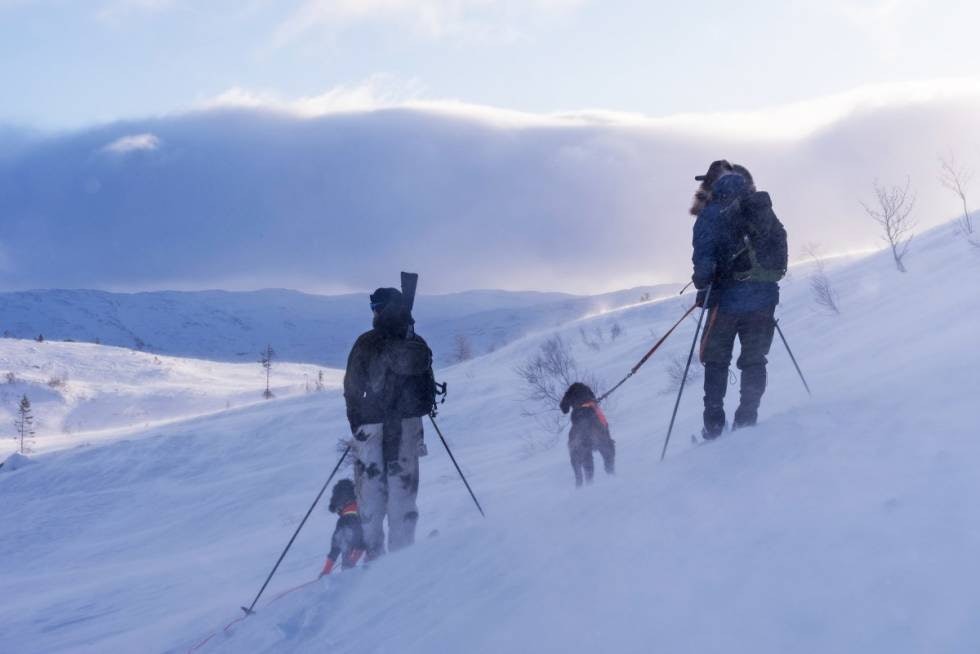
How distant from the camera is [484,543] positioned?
4.75 m

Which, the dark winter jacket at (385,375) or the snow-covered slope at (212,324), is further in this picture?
the snow-covered slope at (212,324)

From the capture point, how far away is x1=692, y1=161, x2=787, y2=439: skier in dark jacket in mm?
5375

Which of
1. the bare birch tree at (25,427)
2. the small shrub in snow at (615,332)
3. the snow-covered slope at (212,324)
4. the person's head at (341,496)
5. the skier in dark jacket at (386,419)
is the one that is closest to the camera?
the skier in dark jacket at (386,419)

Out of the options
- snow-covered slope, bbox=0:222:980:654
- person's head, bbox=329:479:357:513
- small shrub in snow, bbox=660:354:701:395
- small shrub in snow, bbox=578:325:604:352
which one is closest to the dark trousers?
snow-covered slope, bbox=0:222:980:654

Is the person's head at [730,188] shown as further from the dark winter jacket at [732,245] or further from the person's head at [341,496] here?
the person's head at [341,496]

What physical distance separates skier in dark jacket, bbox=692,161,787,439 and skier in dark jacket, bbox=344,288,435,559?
2.08m

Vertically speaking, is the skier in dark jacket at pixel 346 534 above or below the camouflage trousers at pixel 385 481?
below

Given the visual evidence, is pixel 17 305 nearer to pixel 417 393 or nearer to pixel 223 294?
pixel 223 294

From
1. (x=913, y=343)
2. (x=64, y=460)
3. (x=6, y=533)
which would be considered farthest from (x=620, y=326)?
(x=913, y=343)

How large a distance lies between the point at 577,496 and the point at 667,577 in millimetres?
1976

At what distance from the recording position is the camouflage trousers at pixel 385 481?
588 centimetres

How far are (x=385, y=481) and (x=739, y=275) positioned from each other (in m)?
2.83

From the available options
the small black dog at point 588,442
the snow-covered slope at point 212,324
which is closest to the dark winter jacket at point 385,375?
the small black dog at point 588,442

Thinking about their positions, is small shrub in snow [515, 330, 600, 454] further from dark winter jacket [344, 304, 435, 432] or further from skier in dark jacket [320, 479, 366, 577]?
dark winter jacket [344, 304, 435, 432]
